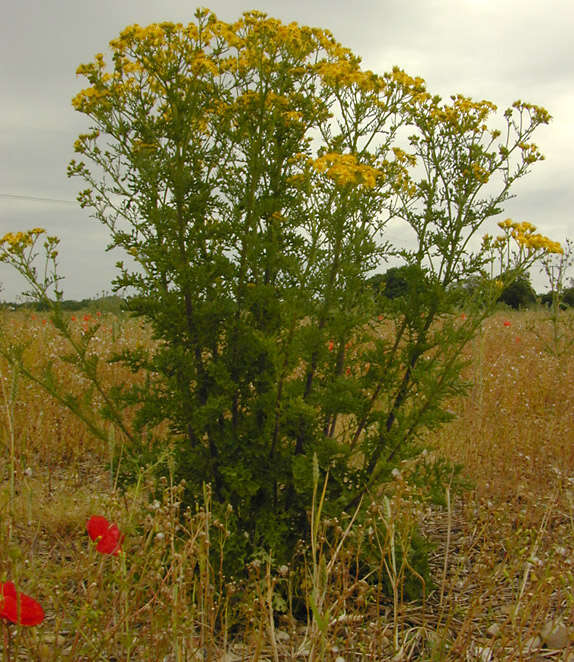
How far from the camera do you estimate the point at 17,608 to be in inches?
50.8

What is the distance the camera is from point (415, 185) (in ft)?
10.0

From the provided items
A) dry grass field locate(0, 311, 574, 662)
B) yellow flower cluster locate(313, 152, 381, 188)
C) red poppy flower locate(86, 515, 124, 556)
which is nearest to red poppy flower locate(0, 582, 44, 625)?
dry grass field locate(0, 311, 574, 662)

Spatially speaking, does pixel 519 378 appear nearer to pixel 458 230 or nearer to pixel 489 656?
pixel 458 230

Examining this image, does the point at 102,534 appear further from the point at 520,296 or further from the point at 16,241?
the point at 520,296

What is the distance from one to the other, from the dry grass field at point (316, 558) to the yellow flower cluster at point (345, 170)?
1.16 meters

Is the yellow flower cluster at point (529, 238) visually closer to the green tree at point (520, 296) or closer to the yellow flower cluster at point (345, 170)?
the yellow flower cluster at point (345, 170)

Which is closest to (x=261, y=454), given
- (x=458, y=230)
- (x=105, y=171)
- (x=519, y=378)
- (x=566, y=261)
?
(x=458, y=230)

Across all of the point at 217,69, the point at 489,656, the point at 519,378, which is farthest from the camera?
the point at 519,378

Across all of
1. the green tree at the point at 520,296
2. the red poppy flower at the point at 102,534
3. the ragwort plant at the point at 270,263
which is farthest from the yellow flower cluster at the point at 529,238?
the green tree at the point at 520,296

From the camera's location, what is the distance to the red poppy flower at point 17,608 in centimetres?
130

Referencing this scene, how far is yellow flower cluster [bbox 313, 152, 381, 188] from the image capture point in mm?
2317

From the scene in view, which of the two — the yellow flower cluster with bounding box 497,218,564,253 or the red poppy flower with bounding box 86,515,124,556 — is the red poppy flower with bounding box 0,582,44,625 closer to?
the red poppy flower with bounding box 86,515,124,556

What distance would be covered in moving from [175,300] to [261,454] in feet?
2.69

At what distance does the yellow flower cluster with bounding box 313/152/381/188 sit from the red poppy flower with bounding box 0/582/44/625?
1.74 m
